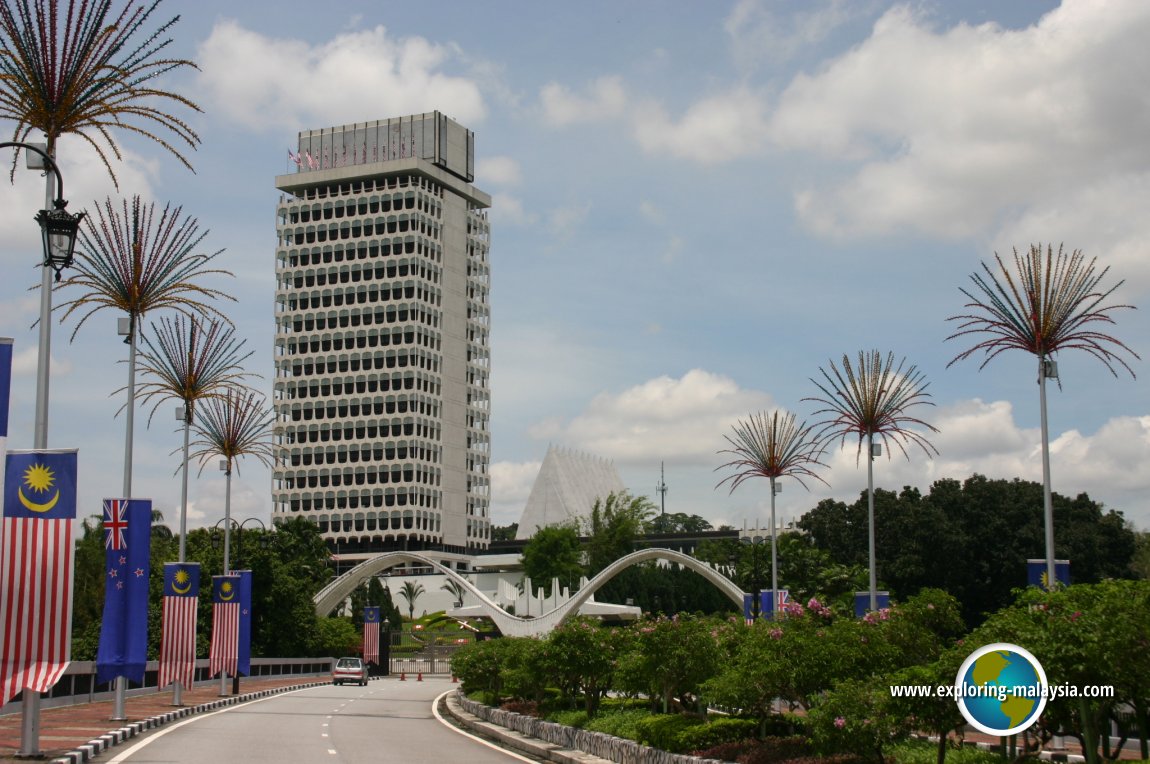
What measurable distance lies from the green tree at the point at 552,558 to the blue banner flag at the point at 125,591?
106m

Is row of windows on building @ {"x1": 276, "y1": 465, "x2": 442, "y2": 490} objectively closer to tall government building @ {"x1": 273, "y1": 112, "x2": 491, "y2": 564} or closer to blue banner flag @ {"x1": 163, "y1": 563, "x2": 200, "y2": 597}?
tall government building @ {"x1": 273, "y1": 112, "x2": 491, "y2": 564}

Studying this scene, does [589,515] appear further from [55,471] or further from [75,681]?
[55,471]

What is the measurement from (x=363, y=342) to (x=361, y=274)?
8.53m

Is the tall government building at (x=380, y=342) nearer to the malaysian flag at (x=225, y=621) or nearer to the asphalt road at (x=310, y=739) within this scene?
the malaysian flag at (x=225, y=621)

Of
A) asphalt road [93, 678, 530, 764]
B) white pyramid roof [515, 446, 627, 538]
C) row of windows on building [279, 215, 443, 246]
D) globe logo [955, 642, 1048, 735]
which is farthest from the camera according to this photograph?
white pyramid roof [515, 446, 627, 538]

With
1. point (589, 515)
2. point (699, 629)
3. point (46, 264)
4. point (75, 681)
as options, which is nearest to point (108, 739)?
point (46, 264)

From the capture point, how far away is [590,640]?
2894 cm

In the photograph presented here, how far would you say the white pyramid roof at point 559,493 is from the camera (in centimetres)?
17338

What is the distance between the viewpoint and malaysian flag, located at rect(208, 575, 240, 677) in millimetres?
42844

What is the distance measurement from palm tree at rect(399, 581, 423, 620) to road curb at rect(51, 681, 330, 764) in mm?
91987

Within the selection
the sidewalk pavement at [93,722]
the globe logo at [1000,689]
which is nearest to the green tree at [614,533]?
the sidewalk pavement at [93,722]

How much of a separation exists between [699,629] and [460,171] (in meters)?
137

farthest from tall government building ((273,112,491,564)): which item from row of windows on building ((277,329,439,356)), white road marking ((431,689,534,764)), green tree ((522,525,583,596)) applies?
white road marking ((431,689,534,764))

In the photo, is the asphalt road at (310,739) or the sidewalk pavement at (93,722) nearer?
the sidewalk pavement at (93,722)
